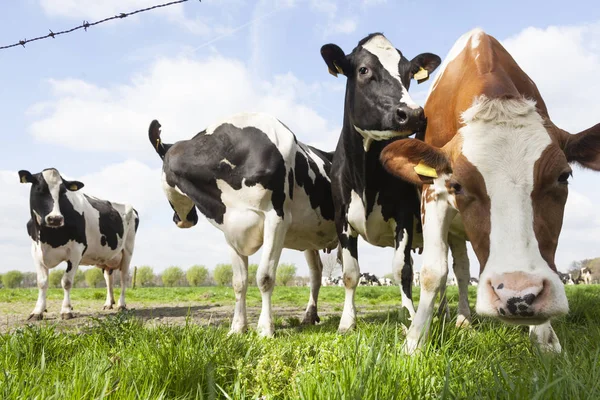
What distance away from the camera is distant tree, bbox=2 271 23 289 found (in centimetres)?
8788

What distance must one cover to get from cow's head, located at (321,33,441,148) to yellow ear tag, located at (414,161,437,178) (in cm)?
124

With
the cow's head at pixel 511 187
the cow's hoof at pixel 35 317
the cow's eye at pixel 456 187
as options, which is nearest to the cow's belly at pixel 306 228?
the cow's head at pixel 511 187

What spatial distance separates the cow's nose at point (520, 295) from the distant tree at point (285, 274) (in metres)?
60.2

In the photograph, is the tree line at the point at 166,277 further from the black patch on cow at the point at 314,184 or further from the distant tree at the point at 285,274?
the black patch on cow at the point at 314,184

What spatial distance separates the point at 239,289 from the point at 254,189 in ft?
4.33

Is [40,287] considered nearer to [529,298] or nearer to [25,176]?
[25,176]

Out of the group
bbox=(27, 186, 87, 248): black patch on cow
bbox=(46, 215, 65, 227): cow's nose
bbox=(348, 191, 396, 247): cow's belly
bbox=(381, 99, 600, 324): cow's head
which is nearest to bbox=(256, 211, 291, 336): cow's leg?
bbox=(348, 191, 396, 247): cow's belly

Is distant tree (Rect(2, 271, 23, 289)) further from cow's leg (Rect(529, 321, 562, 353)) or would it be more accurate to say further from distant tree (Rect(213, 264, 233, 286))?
cow's leg (Rect(529, 321, 562, 353))

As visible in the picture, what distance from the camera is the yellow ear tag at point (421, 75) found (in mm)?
6555

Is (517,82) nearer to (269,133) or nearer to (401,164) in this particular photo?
(401,164)

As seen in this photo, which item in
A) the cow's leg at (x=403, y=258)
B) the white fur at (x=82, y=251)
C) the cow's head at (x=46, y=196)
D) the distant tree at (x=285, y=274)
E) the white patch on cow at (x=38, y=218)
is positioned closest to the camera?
the cow's leg at (x=403, y=258)

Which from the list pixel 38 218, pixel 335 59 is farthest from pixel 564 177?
pixel 38 218

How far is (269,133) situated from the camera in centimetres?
710

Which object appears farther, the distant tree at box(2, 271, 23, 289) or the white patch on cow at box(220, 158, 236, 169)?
the distant tree at box(2, 271, 23, 289)
